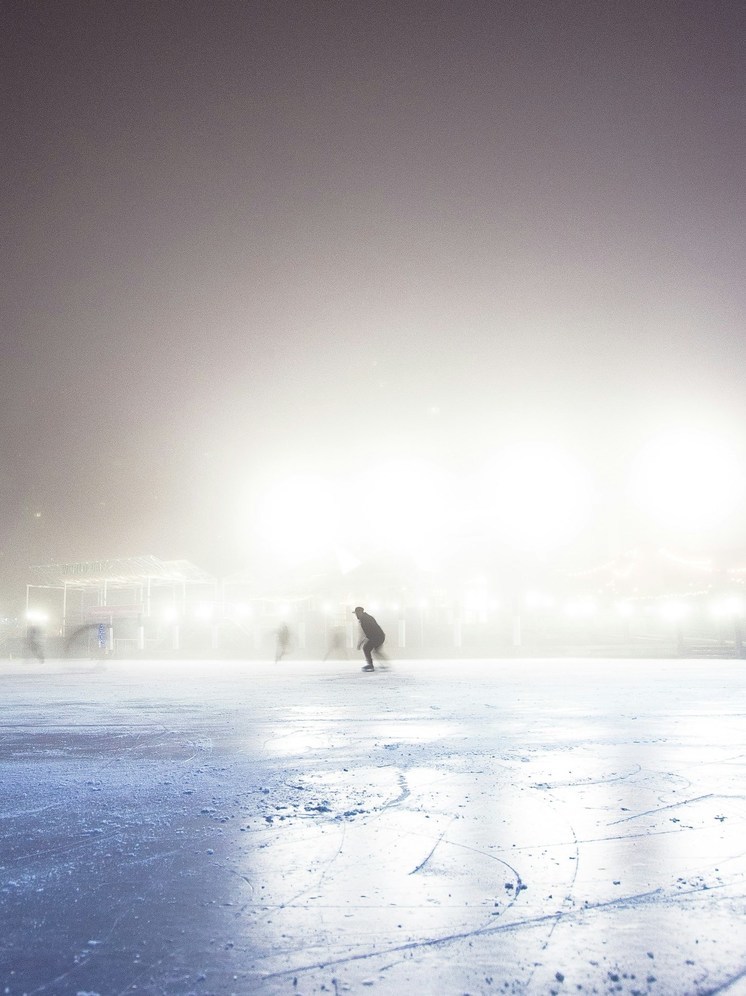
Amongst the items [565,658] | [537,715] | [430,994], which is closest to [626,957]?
[430,994]

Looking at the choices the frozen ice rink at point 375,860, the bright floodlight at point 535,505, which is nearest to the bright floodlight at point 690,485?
the bright floodlight at point 535,505

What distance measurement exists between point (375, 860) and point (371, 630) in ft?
53.3

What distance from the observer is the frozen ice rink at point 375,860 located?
8.06 feet

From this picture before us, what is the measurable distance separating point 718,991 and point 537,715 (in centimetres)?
722

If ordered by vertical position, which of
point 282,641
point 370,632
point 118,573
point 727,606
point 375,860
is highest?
point 118,573

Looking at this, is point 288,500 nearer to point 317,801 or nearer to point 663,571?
point 663,571

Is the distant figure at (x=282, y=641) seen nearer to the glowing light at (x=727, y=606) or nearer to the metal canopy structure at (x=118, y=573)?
the metal canopy structure at (x=118, y=573)

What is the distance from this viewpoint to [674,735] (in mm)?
7602

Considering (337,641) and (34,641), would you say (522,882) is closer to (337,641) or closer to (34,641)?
(337,641)

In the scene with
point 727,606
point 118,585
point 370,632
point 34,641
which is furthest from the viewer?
point 118,585

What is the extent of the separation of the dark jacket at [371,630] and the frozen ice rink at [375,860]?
444 inches

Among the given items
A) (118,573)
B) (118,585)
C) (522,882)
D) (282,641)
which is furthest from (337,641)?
(522,882)

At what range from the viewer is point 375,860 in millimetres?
3598

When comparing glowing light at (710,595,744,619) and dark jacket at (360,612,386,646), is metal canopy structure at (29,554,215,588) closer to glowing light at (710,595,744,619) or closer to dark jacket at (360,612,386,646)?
dark jacket at (360,612,386,646)
